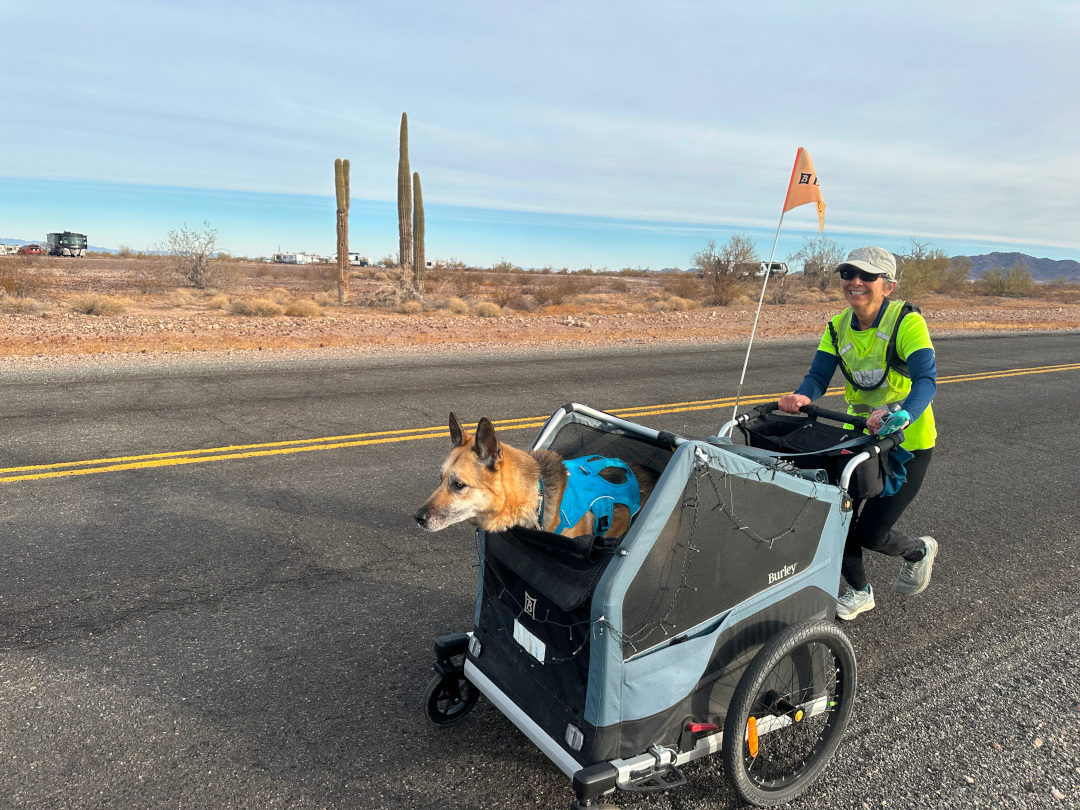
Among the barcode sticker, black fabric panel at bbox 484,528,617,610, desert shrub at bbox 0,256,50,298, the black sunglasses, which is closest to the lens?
black fabric panel at bbox 484,528,617,610

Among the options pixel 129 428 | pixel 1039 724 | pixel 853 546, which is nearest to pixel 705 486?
pixel 853 546

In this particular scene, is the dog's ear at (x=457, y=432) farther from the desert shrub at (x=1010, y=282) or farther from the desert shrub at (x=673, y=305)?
the desert shrub at (x=1010, y=282)

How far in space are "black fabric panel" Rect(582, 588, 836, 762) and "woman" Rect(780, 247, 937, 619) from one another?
82 cm

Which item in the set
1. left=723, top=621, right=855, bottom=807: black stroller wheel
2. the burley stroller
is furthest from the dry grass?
left=723, top=621, right=855, bottom=807: black stroller wheel

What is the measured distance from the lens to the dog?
2961 mm

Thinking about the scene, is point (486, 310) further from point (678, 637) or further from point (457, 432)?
point (678, 637)

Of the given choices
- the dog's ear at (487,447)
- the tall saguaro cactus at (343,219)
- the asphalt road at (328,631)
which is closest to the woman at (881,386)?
the asphalt road at (328,631)

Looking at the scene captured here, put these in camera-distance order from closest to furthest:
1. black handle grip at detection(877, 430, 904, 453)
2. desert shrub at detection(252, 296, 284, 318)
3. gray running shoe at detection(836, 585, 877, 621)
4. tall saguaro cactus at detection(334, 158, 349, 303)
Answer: black handle grip at detection(877, 430, 904, 453) < gray running shoe at detection(836, 585, 877, 621) < desert shrub at detection(252, 296, 284, 318) < tall saguaro cactus at detection(334, 158, 349, 303)

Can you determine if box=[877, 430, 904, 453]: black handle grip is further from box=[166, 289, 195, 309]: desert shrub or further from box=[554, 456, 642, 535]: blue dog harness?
box=[166, 289, 195, 309]: desert shrub

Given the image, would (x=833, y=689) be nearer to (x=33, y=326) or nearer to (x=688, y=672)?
(x=688, y=672)

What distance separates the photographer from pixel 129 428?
7.55 meters

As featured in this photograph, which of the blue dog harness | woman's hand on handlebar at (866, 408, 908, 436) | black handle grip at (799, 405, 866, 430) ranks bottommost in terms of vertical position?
the blue dog harness

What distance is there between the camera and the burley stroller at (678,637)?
2346 mm

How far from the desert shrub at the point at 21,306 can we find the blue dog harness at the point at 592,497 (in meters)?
23.3
